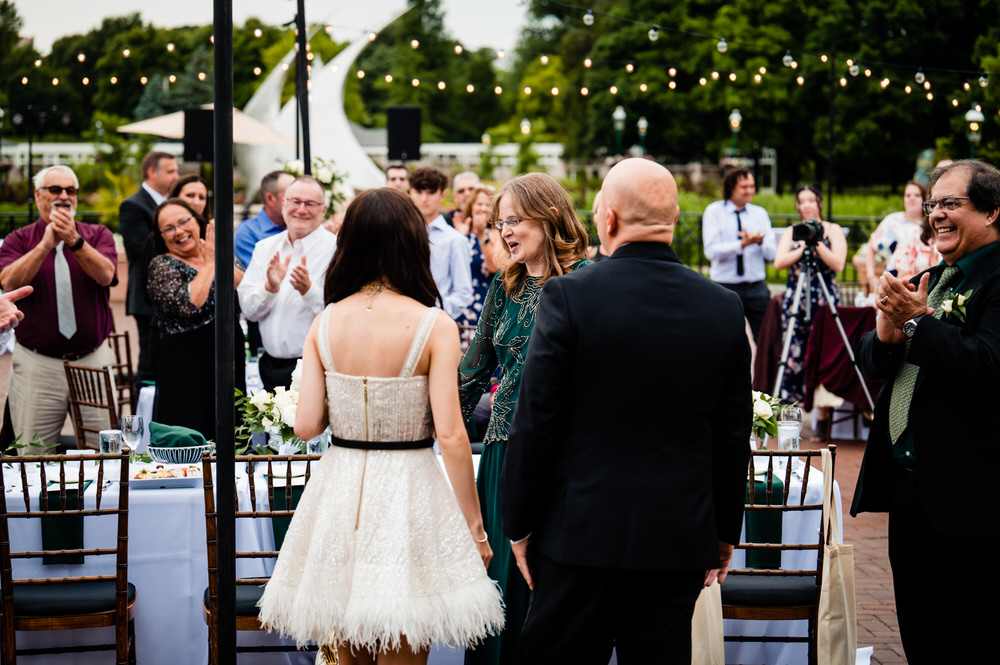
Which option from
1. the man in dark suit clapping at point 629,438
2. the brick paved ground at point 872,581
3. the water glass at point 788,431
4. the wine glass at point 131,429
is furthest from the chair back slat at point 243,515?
the brick paved ground at point 872,581

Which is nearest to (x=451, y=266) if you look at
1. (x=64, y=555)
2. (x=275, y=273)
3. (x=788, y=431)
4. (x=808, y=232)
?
(x=275, y=273)

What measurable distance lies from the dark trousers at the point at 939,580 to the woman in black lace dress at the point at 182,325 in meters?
3.28

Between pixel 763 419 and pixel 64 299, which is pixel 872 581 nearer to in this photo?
pixel 763 419

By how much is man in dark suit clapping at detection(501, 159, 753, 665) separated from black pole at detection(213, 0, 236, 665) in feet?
2.22

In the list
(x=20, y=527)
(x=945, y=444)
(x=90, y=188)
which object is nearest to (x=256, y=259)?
(x=20, y=527)

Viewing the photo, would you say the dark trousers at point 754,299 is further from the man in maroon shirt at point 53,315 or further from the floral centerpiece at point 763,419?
the man in maroon shirt at point 53,315

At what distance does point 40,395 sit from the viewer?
5355mm

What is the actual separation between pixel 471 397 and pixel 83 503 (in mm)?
1354

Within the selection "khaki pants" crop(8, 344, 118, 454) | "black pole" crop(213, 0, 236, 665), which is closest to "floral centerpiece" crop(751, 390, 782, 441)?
"black pole" crop(213, 0, 236, 665)

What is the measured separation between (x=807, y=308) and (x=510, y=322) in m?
4.76

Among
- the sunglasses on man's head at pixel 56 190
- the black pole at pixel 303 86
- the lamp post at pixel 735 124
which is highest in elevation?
the lamp post at pixel 735 124

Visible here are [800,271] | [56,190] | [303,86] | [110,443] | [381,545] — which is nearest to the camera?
[381,545]

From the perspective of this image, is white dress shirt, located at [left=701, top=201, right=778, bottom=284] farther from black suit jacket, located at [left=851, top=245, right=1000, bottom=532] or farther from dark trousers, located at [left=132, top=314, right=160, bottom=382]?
black suit jacket, located at [left=851, top=245, right=1000, bottom=532]

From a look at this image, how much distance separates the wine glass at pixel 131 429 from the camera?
3697 mm
